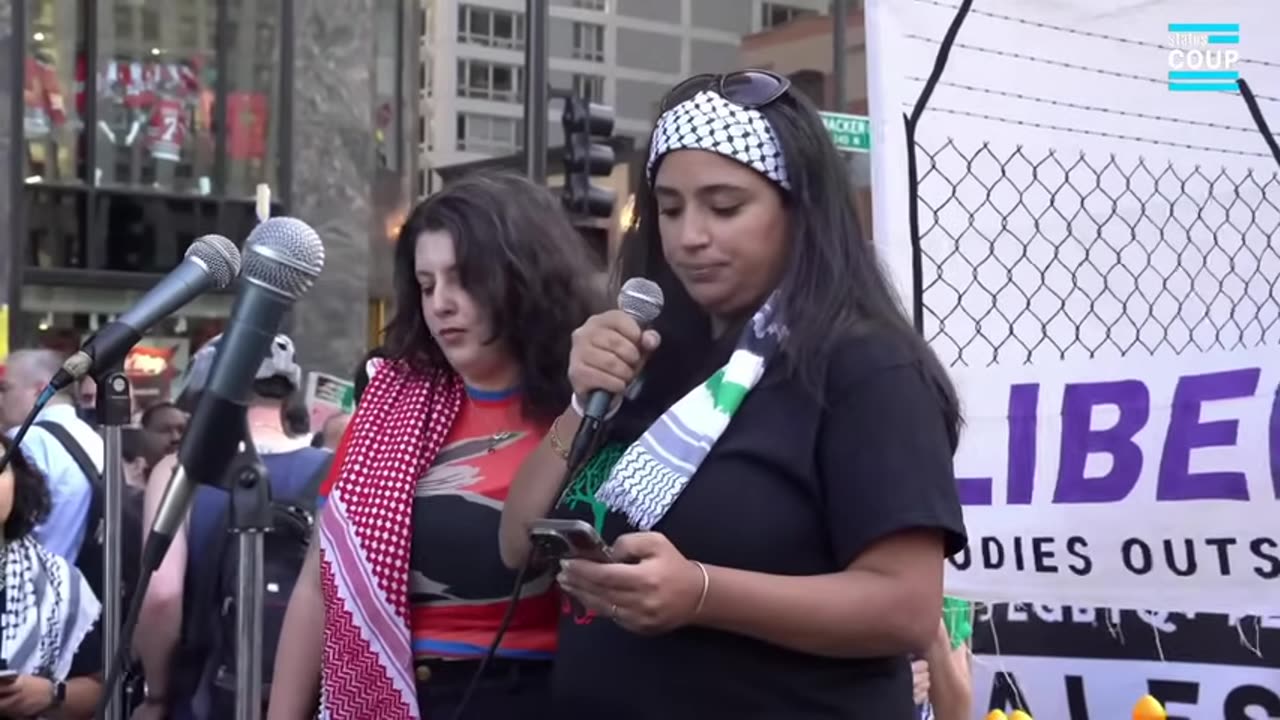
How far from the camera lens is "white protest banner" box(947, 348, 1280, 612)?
119 inches

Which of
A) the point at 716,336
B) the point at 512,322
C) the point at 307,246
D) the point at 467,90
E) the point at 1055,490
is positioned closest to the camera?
the point at 716,336

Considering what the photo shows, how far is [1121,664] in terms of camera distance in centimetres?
343

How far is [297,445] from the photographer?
4.68 meters

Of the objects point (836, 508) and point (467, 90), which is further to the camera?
point (467, 90)

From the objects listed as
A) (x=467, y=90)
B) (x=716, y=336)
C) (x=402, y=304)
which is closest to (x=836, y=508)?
(x=716, y=336)

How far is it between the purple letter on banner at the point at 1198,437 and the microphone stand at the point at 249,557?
1.54 m

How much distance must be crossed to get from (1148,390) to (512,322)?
3.70 feet

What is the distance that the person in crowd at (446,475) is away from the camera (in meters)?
2.85

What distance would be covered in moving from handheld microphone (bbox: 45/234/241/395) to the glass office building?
12.9 metres

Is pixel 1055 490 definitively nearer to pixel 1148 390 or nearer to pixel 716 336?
pixel 1148 390

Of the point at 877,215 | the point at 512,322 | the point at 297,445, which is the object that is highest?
the point at 877,215

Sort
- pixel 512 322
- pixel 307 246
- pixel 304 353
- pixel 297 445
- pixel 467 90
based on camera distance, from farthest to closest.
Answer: pixel 467 90, pixel 304 353, pixel 297 445, pixel 512 322, pixel 307 246

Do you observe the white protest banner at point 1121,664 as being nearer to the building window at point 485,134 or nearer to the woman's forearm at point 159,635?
the woman's forearm at point 159,635

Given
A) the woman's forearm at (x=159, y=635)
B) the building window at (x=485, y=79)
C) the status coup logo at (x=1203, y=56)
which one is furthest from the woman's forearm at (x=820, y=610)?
the building window at (x=485, y=79)
